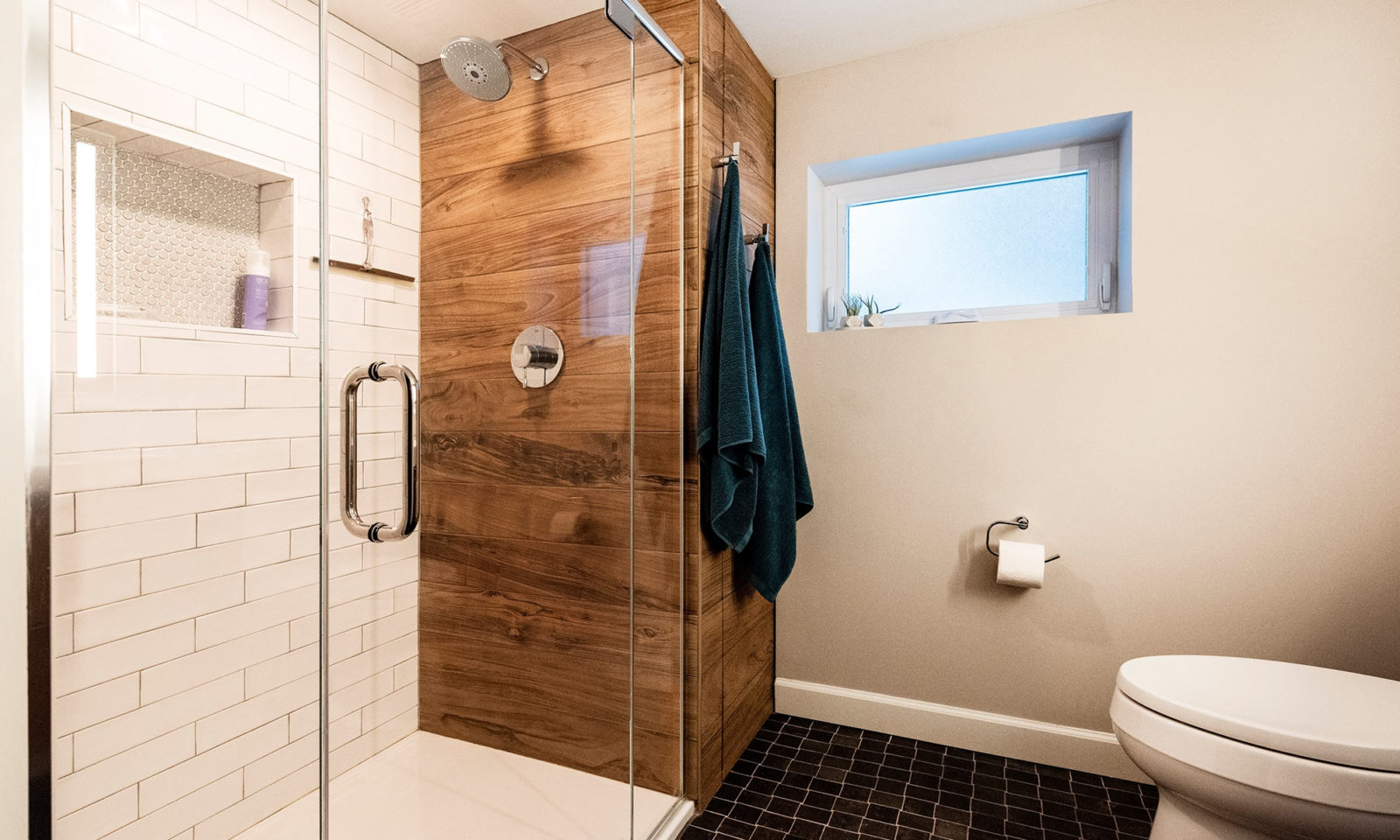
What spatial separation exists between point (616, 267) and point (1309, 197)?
1.70 metres

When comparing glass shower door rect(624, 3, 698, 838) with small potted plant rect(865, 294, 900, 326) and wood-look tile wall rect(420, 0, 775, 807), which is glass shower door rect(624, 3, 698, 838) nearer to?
wood-look tile wall rect(420, 0, 775, 807)

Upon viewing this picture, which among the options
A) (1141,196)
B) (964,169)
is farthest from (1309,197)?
(964,169)

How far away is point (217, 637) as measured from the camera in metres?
0.84

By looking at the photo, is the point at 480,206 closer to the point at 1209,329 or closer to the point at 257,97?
the point at 257,97

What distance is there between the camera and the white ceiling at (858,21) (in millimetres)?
1754

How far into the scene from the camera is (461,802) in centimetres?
116

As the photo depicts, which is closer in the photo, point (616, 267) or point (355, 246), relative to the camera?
point (355, 246)

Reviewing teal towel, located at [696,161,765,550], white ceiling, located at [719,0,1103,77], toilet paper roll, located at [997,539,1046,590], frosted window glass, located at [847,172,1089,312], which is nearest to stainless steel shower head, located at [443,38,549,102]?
teal towel, located at [696,161,765,550]

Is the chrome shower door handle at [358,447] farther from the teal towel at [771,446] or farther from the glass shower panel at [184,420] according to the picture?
the teal towel at [771,446]

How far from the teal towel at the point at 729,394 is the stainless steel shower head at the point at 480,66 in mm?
649

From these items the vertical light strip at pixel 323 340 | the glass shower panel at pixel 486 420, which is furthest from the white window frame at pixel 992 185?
the vertical light strip at pixel 323 340

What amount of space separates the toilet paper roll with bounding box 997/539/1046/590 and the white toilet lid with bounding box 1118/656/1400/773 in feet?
1.21

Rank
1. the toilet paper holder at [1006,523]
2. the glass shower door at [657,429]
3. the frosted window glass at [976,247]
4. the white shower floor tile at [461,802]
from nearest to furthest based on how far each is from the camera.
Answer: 1. the white shower floor tile at [461,802]
2. the glass shower door at [657,429]
3. the toilet paper holder at [1006,523]
4. the frosted window glass at [976,247]

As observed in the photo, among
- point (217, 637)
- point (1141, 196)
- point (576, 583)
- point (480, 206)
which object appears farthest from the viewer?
point (1141, 196)
